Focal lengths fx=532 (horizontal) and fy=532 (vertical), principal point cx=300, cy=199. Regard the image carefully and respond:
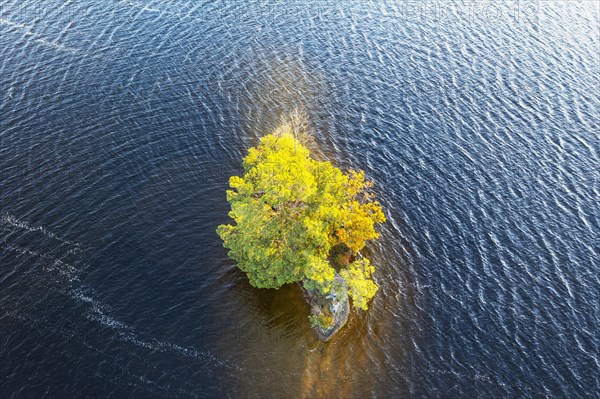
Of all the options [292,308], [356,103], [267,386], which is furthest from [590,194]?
[267,386]

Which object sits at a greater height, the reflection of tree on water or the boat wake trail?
the boat wake trail

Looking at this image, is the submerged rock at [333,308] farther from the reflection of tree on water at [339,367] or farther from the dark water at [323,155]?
the dark water at [323,155]

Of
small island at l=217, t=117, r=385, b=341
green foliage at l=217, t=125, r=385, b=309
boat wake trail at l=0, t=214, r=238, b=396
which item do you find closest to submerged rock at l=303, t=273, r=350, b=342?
small island at l=217, t=117, r=385, b=341

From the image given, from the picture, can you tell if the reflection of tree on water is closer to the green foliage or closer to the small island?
the small island

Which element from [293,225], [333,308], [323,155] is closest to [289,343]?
[333,308]

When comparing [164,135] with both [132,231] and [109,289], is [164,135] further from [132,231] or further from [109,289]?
[109,289]

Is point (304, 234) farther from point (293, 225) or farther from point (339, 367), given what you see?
point (339, 367)
